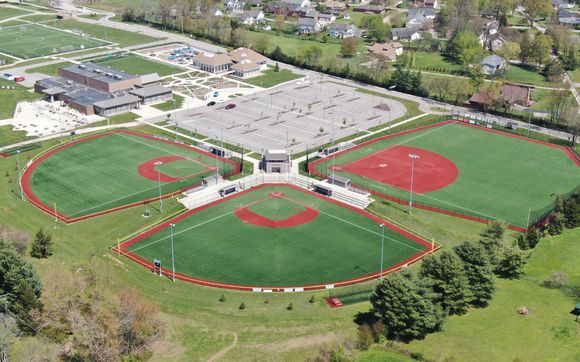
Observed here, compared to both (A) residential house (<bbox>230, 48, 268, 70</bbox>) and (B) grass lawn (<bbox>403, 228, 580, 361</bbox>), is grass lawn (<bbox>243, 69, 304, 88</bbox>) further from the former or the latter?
(B) grass lawn (<bbox>403, 228, 580, 361</bbox>)

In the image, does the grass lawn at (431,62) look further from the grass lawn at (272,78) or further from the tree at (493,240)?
the tree at (493,240)

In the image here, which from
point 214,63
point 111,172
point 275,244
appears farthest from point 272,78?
point 275,244

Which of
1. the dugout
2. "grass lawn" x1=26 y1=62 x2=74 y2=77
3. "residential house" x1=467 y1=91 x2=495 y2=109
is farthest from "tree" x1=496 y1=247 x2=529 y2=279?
"grass lawn" x1=26 y1=62 x2=74 y2=77

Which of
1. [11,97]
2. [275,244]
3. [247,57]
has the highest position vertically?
[247,57]

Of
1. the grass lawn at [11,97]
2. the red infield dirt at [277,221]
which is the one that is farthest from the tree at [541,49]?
the grass lawn at [11,97]

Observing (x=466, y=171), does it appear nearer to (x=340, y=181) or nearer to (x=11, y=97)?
(x=340, y=181)

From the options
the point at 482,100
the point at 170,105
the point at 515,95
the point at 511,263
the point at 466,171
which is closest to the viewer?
the point at 511,263

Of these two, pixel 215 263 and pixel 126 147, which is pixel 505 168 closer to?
pixel 215 263
